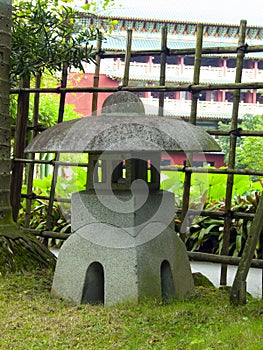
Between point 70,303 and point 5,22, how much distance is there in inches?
84.4

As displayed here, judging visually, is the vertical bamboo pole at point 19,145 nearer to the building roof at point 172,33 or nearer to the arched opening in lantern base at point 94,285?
the arched opening in lantern base at point 94,285

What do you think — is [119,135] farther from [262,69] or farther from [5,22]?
[262,69]

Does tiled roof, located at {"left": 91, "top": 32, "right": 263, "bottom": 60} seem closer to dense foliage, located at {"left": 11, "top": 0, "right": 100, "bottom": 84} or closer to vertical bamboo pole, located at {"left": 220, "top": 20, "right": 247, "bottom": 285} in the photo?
dense foliage, located at {"left": 11, "top": 0, "right": 100, "bottom": 84}

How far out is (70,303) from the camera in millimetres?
3361

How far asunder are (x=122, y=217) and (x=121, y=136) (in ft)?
1.93

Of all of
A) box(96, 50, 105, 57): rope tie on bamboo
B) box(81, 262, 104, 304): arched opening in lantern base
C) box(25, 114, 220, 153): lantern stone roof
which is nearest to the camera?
box(25, 114, 220, 153): lantern stone roof

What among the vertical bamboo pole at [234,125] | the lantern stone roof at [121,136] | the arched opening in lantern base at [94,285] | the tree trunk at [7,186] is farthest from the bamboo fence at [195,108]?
the arched opening in lantern base at [94,285]

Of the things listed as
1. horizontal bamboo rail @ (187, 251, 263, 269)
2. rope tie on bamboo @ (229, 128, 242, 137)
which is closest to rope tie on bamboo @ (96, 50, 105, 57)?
rope tie on bamboo @ (229, 128, 242, 137)

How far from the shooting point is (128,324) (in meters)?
2.89

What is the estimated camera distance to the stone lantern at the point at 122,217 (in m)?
3.08

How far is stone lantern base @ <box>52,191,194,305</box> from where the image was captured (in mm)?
3279

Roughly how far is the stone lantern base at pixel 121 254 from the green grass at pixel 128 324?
0.12 metres

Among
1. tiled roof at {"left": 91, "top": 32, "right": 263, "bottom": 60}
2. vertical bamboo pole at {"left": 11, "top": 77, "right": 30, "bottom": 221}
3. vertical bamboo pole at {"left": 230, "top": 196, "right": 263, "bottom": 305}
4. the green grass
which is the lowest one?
the green grass

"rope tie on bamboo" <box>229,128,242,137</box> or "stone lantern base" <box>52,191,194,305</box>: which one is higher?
"rope tie on bamboo" <box>229,128,242,137</box>
